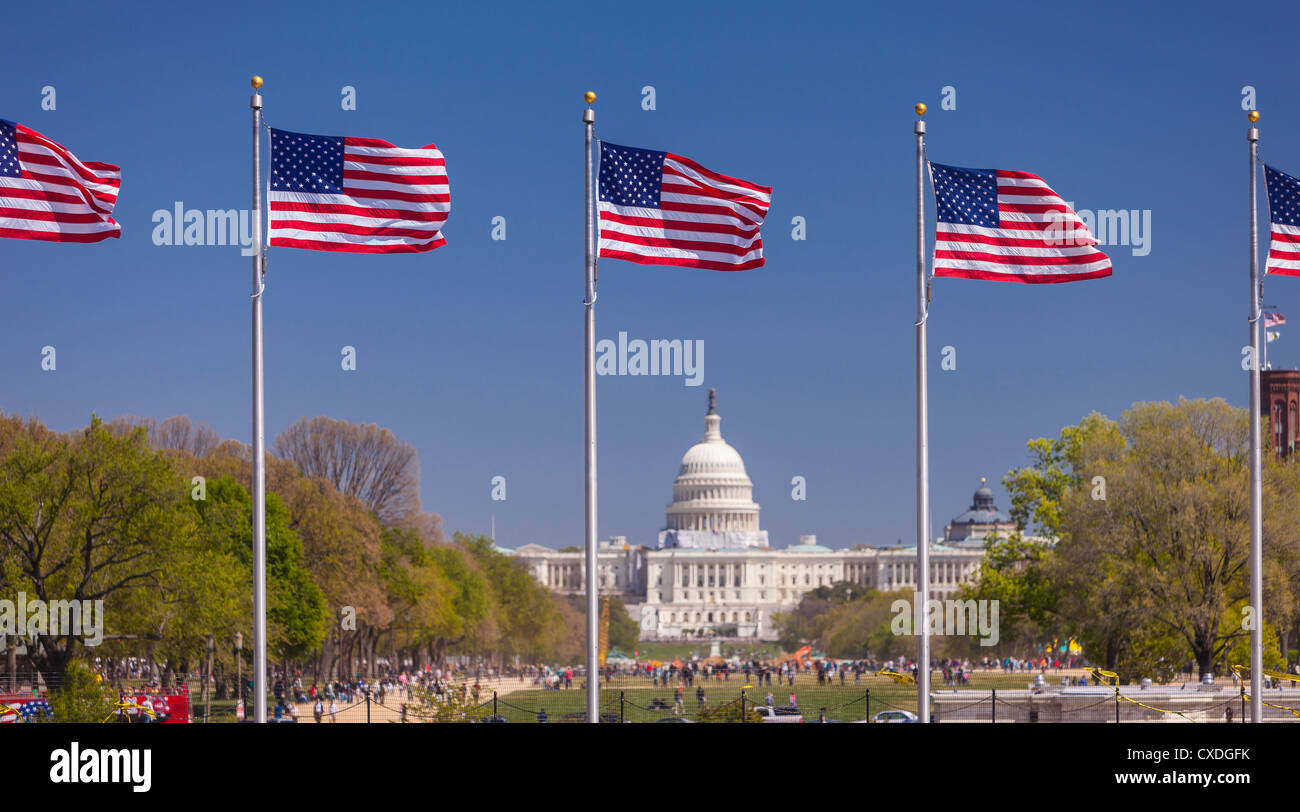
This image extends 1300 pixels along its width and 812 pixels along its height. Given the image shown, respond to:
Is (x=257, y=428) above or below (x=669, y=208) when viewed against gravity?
below

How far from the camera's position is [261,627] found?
76.0 feet

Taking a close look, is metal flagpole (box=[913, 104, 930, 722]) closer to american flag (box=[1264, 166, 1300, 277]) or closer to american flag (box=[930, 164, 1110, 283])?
american flag (box=[930, 164, 1110, 283])

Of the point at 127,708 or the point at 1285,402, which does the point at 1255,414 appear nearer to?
the point at 127,708

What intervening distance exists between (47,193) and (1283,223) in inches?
785

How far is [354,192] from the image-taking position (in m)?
23.2

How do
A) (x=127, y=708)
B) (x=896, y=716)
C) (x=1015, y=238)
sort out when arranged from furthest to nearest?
(x=896, y=716) → (x=127, y=708) → (x=1015, y=238)

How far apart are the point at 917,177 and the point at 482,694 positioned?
4516cm

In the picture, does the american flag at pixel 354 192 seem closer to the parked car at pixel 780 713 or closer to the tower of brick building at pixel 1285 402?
the parked car at pixel 780 713

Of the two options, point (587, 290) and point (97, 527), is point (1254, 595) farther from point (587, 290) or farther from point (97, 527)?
point (97, 527)

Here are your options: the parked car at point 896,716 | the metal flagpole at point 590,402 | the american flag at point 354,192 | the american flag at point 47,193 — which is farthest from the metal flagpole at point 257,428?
the parked car at point 896,716

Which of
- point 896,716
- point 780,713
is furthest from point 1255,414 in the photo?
point 780,713

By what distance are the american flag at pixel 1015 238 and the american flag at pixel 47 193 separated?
12558 millimetres

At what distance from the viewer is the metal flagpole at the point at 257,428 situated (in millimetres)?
23094
